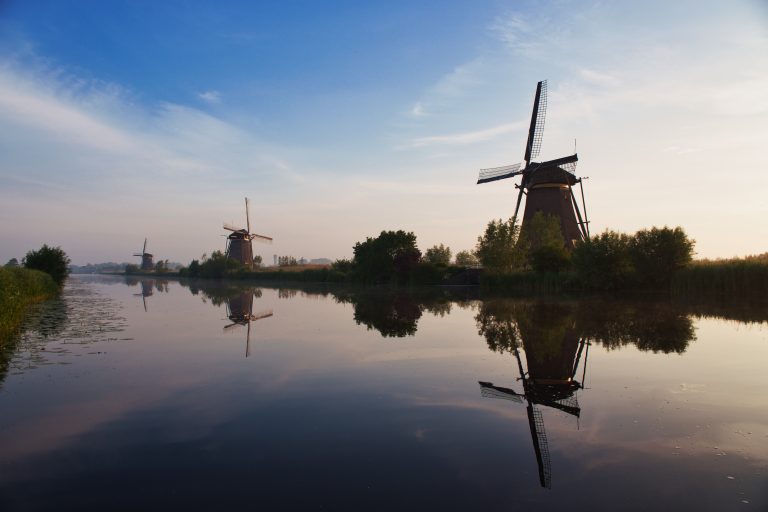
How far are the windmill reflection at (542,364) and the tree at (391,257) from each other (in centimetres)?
3572

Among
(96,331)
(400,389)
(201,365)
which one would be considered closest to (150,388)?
(201,365)

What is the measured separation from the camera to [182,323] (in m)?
19.8

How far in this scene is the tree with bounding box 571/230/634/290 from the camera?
1410 inches

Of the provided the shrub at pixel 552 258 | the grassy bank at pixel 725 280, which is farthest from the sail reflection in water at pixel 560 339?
the shrub at pixel 552 258

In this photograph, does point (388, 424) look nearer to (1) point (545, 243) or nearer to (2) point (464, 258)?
(1) point (545, 243)

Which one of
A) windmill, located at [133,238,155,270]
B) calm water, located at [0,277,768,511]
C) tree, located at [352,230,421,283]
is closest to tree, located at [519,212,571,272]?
tree, located at [352,230,421,283]

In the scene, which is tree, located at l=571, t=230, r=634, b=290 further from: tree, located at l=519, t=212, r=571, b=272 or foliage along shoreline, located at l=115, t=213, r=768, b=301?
tree, located at l=519, t=212, r=571, b=272

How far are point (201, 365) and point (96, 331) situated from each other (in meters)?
8.27

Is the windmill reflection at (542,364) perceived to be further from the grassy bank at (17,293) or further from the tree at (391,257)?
the tree at (391,257)

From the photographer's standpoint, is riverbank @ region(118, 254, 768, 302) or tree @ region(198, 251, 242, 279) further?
tree @ region(198, 251, 242, 279)

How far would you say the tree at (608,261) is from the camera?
117 ft

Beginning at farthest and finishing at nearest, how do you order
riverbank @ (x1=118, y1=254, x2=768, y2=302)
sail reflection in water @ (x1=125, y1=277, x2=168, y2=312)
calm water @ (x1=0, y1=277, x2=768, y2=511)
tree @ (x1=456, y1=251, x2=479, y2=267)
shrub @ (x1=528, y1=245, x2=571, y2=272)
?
tree @ (x1=456, y1=251, x2=479, y2=267) < shrub @ (x1=528, y1=245, x2=571, y2=272) < sail reflection in water @ (x1=125, y1=277, x2=168, y2=312) < riverbank @ (x1=118, y1=254, x2=768, y2=302) < calm water @ (x1=0, y1=277, x2=768, y2=511)

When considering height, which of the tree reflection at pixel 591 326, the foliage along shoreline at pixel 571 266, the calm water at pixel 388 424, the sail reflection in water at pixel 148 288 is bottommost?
the calm water at pixel 388 424

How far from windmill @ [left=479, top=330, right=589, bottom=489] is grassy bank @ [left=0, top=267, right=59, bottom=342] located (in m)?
14.9
